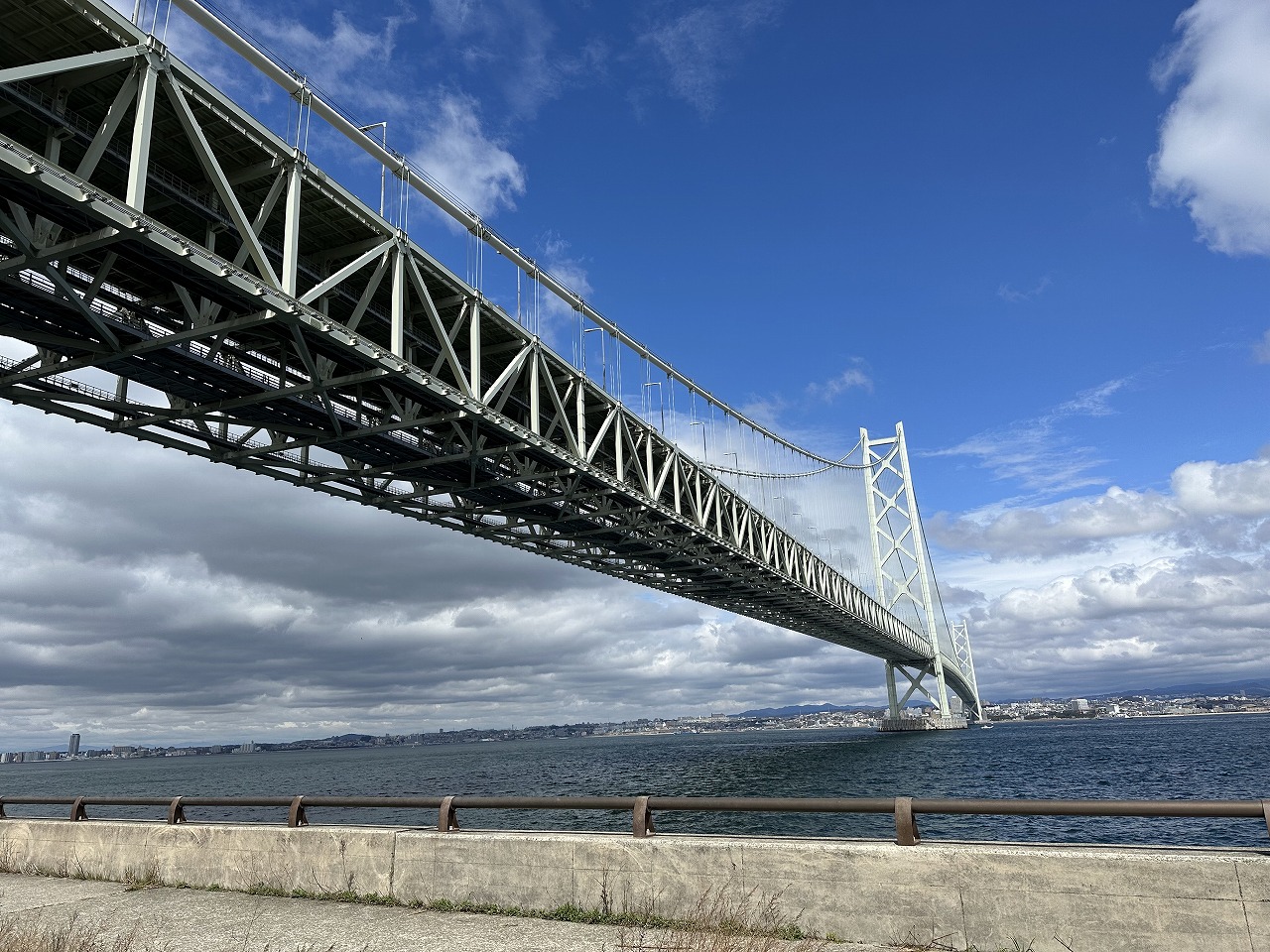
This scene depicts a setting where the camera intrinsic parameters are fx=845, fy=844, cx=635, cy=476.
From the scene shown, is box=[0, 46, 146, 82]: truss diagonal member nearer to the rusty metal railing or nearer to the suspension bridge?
the suspension bridge

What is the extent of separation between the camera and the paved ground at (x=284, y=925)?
286 inches

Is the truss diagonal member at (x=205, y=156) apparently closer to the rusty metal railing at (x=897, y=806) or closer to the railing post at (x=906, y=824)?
the rusty metal railing at (x=897, y=806)

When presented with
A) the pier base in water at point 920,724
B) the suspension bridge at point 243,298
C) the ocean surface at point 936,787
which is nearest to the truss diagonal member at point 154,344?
the suspension bridge at point 243,298

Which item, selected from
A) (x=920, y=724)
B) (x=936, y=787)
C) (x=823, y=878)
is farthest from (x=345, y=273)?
(x=920, y=724)

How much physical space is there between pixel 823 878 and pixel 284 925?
202 inches

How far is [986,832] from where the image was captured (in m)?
23.2

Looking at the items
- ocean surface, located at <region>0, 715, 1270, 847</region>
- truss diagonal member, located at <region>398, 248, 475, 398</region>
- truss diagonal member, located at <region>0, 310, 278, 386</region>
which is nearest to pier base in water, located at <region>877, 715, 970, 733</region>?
ocean surface, located at <region>0, 715, 1270, 847</region>

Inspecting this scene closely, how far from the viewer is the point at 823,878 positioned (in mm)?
7215

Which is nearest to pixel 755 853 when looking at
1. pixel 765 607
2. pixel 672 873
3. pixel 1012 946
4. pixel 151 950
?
pixel 672 873

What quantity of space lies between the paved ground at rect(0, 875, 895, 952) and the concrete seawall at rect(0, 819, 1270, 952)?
11.7 inches

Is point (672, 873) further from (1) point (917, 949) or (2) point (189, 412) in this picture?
(2) point (189, 412)

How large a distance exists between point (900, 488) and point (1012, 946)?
11315cm

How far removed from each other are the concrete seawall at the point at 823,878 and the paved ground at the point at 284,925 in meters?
0.30

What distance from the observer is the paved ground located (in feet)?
23.8
